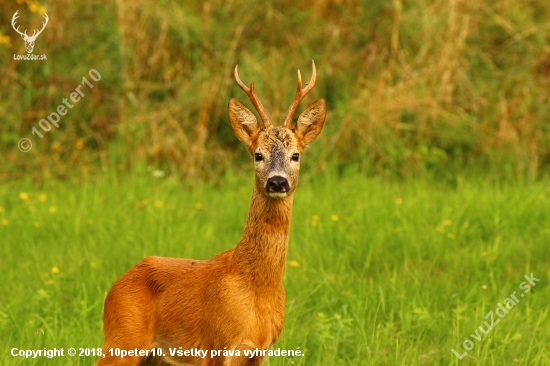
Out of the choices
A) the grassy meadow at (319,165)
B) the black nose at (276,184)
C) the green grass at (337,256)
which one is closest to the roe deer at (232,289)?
the black nose at (276,184)

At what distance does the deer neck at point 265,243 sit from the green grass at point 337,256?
0.89 meters

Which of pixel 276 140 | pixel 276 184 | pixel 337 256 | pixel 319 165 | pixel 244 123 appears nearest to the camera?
pixel 276 184

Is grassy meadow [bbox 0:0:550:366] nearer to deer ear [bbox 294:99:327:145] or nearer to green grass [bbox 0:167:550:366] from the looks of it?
green grass [bbox 0:167:550:366]

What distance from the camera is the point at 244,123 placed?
14.3 ft

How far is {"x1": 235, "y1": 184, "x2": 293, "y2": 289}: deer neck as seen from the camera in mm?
4012

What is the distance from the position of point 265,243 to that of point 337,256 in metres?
2.35

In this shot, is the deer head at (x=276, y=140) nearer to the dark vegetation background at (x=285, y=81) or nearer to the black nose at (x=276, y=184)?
the black nose at (x=276, y=184)

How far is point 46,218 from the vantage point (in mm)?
7258

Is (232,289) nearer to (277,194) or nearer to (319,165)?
(277,194)

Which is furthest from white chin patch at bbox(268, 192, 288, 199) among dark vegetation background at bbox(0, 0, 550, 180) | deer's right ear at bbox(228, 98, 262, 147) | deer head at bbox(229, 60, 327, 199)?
dark vegetation background at bbox(0, 0, 550, 180)

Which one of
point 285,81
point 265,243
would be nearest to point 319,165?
point 285,81

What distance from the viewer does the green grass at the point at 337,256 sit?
5.08 metres

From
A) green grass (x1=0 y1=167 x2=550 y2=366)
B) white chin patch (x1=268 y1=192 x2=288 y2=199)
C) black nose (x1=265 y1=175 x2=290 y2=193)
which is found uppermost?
black nose (x1=265 y1=175 x2=290 y2=193)

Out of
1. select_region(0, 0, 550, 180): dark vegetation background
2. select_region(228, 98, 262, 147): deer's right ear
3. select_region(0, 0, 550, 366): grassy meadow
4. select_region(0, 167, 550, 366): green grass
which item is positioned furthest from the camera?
select_region(0, 0, 550, 180): dark vegetation background
